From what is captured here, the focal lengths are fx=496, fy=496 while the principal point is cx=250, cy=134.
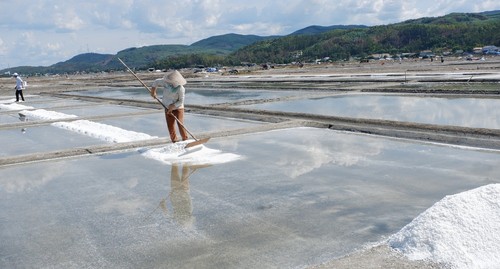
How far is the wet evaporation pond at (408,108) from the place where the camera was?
1059 cm

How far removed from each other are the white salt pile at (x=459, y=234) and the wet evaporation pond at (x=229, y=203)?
450 millimetres

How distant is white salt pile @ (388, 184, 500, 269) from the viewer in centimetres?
349

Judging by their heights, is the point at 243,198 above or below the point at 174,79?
below

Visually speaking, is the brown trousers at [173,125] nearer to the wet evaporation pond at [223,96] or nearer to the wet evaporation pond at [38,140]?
the wet evaporation pond at [38,140]

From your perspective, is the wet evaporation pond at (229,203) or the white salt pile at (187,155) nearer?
the wet evaporation pond at (229,203)

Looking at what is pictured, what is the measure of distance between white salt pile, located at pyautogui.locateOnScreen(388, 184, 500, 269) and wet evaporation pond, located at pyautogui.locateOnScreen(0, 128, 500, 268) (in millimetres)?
450

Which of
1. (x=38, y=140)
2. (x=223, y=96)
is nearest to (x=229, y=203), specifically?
(x=38, y=140)

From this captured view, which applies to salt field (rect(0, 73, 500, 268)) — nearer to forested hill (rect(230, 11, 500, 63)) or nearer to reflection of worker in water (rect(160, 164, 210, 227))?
reflection of worker in water (rect(160, 164, 210, 227))

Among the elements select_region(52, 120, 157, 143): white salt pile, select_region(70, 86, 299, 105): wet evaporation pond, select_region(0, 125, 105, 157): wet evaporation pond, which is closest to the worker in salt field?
select_region(52, 120, 157, 143): white salt pile

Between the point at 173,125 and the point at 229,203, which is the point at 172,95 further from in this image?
the point at 229,203

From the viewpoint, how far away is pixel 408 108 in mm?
12930

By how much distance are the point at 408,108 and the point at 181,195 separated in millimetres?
8792

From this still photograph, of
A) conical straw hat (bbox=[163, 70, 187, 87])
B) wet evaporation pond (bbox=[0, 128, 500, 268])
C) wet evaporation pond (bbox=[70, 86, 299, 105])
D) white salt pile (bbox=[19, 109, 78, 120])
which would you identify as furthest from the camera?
wet evaporation pond (bbox=[70, 86, 299, 105])

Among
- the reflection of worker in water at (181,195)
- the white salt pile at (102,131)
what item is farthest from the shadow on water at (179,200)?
the white salt pile at (102,131)
